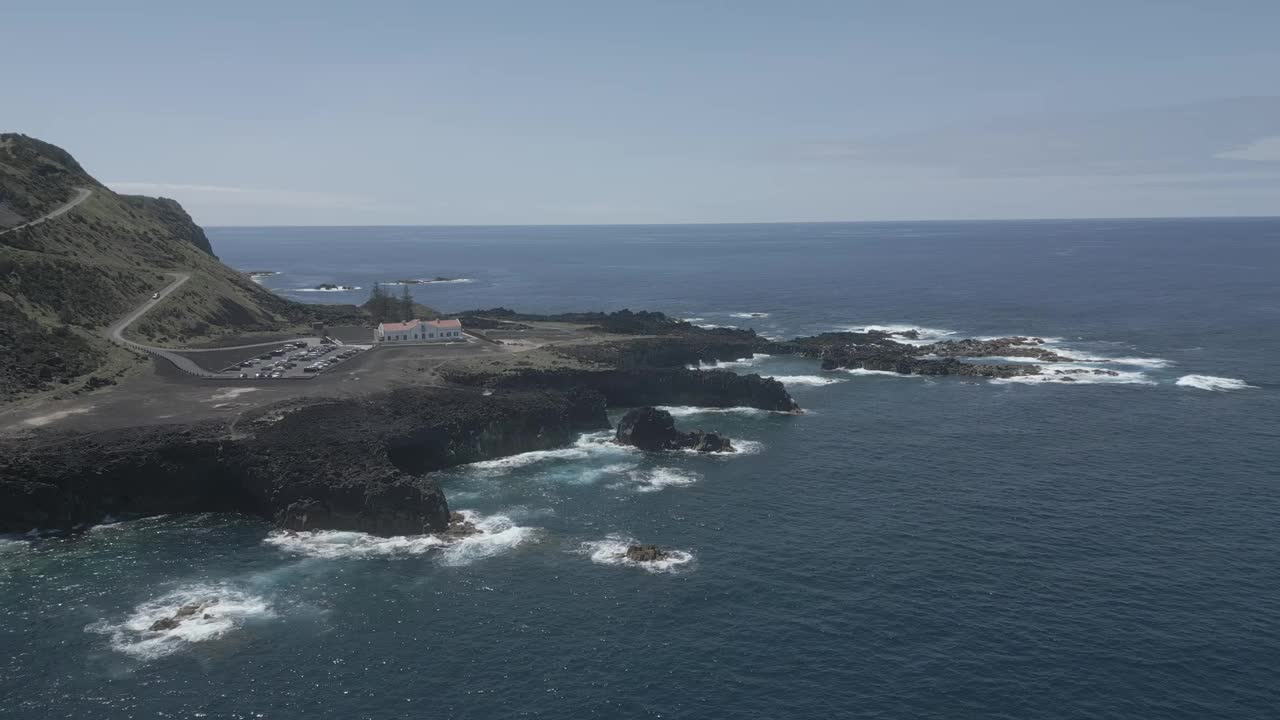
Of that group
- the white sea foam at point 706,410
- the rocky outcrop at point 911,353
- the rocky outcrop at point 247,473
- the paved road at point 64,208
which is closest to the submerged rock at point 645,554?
the rocky outcrop at point 247,473

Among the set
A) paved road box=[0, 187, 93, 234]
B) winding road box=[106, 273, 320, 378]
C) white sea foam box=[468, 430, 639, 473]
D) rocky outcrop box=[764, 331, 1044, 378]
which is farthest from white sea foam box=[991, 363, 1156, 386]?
paved road box=[0, 187, 93, 234]

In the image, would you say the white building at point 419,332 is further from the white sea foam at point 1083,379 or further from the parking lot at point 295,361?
the white sea foam at point 1083,379

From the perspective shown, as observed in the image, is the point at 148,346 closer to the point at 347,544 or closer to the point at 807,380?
the point at 347,544

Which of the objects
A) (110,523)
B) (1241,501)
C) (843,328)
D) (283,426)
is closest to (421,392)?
(283,426)

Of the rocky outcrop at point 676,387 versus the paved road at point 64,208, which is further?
the paved road at point 64,208

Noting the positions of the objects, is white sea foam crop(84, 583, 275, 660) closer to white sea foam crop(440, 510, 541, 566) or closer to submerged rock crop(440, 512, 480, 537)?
white sea foam crop(440, 510, 541, 566)

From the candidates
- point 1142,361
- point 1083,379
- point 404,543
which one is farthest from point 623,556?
point 1142,361

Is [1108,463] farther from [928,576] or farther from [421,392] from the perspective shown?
[421,392]
